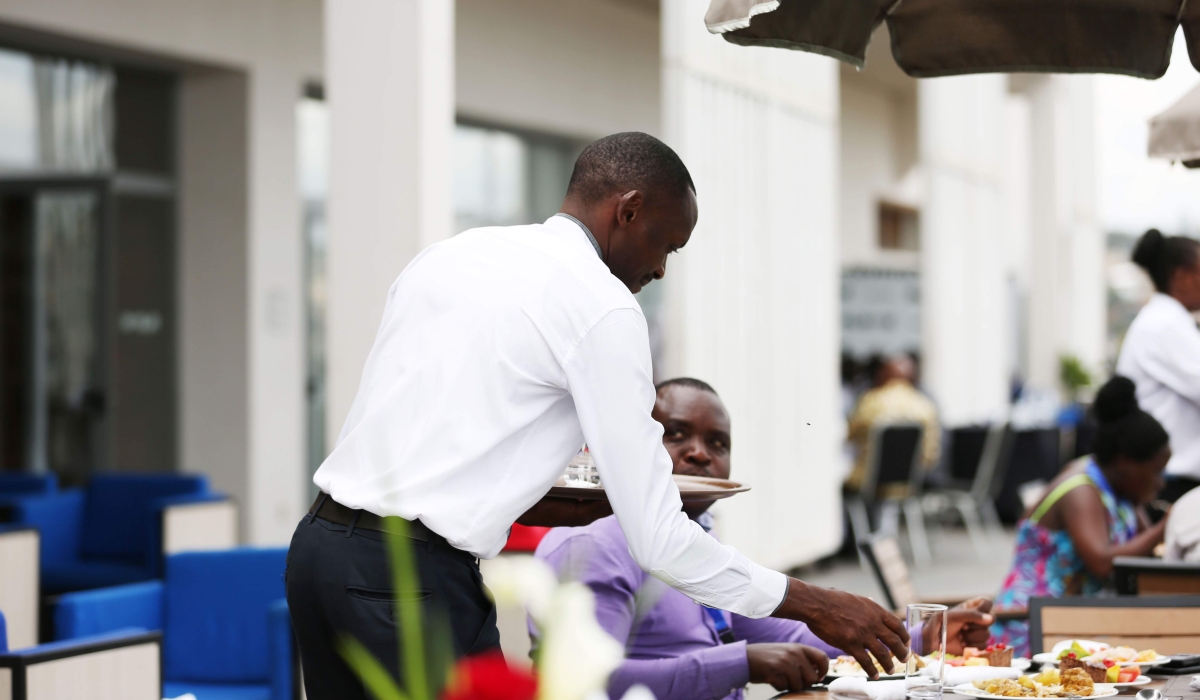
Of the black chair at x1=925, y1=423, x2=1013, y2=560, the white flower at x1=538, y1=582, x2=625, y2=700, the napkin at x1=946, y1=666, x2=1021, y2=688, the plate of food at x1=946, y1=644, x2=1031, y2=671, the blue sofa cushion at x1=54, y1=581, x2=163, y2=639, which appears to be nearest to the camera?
the white flower at x1=538, y1=582, x2=625, y2=700

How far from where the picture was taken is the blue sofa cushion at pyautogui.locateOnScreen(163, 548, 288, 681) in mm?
3846

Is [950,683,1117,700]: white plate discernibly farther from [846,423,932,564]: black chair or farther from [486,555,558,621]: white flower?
[846,423,932,564]: black chair

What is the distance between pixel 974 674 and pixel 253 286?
6.28 m

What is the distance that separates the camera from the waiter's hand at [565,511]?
198cm

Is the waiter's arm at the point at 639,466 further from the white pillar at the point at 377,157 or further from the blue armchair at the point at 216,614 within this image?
Answer: the white pillar at the point at 377,157

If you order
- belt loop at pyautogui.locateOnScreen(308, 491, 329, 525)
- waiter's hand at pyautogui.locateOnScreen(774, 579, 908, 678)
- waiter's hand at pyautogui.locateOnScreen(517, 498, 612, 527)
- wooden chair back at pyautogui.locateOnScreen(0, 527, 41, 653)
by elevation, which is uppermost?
belt loop at pyautogui.locateOnScreen(308, 491, 329, 525)

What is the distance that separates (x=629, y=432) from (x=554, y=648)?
925 millimetres


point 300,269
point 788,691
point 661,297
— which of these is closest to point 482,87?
point 300,269

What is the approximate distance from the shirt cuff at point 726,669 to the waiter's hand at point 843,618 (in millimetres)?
236

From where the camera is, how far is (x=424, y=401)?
172cm

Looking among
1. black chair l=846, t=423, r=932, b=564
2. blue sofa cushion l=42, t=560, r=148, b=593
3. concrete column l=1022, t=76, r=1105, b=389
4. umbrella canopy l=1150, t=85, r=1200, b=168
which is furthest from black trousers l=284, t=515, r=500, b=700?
concrete column l=1022, t=76, r=1105, b=389

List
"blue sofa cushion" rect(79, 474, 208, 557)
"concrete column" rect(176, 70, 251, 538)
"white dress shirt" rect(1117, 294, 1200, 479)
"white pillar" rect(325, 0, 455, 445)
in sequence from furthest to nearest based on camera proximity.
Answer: "concrete column" rect(176, 70, 251, 538)
"blue sofa cushion" rect(79, 474, 208, 557)
"white dress shirt" rect(1117, 294, 1200, 479)
"white pillar" rect(325, 0, 455, 445)

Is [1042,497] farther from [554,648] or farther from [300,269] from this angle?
[300,269]

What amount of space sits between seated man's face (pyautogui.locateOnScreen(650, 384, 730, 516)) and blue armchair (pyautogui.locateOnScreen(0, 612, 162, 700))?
140 cm
